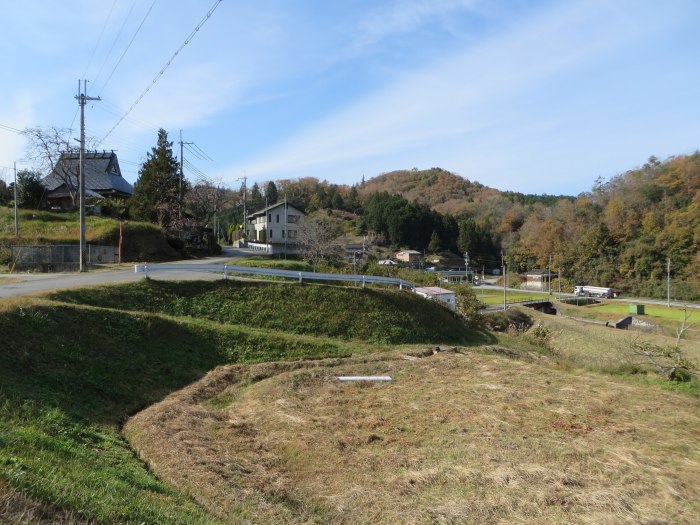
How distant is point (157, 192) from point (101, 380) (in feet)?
94.4

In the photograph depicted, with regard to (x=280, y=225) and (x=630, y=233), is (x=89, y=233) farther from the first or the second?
(x=630, y=233)

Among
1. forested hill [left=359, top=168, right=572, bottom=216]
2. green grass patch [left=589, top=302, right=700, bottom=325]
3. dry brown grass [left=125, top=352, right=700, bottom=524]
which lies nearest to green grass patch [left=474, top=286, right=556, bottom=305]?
green grass patch [left=589, top=302, right=700, bottom=325]

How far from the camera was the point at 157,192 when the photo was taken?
35062mm

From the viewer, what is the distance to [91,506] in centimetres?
362

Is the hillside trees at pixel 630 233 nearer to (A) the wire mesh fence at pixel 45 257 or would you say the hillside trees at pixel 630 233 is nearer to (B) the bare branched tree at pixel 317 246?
(B) the bare branched tree at pixel 317 246

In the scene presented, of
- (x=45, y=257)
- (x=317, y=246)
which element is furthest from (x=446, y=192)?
(x=45, y=257)

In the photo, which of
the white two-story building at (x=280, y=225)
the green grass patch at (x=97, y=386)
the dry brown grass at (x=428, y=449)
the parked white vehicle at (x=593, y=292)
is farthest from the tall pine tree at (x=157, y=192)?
the parked white vehicle at (x=593, y=292)

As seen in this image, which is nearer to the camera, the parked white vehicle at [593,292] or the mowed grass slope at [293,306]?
the mowed grass slope at [293,306]

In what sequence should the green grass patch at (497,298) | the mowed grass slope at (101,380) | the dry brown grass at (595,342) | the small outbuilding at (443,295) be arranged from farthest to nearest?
the green grass patch at (497,298) → the small outbuilding at (443,295) → the dry brown grass at (595,342) → the mowed grass slope at (101,380)

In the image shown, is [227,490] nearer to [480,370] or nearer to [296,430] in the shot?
[296,430]

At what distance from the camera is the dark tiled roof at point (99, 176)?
3844 cm

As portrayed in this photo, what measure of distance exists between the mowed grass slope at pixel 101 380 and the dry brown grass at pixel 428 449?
0.71 meters

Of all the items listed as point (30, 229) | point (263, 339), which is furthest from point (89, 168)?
point (263, 339)

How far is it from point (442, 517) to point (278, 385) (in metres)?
6.04
